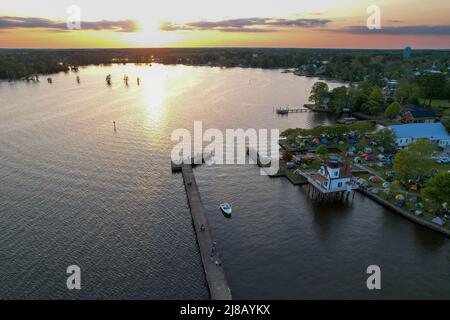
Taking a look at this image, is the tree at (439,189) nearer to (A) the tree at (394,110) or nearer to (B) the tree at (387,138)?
(B) the tree at (387,138)

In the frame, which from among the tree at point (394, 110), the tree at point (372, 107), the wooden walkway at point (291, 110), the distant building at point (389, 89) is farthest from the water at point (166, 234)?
the distant building at point (389, 89)

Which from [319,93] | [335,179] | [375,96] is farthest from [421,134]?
[319,93]

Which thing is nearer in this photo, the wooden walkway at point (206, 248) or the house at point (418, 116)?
the wooden walkway at point (206, 248)

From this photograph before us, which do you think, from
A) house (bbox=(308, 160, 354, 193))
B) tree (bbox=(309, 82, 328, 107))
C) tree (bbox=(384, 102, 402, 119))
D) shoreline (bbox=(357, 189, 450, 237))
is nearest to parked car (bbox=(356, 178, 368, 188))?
shoreline (bbox=(357, 189, 450, 237))

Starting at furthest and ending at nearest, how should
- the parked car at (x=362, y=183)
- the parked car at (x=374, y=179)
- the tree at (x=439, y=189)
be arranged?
the parked car at (x=374, y=179) → the parked car at (x=362, y=183) → the tree at (x=439, y=189)

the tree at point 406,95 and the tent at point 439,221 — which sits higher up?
the tree at point 406,95

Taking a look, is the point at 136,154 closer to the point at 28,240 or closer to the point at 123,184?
the point at 123,184

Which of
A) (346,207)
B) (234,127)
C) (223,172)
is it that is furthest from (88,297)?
(234,127)
